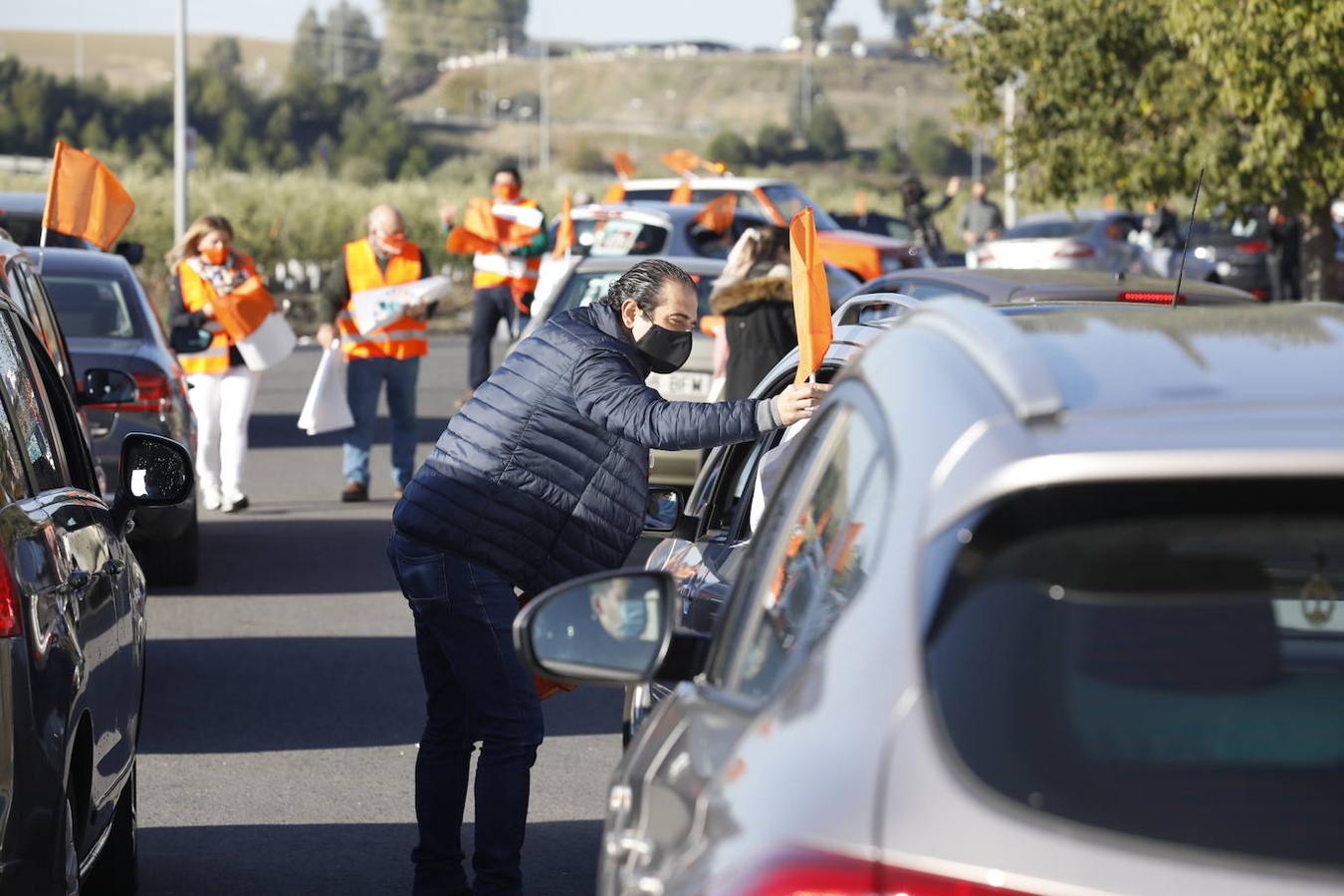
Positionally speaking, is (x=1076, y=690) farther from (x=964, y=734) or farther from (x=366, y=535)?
(x=366, y=535)

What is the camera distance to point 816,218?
24906 millimetres

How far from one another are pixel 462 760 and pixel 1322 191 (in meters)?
14.4

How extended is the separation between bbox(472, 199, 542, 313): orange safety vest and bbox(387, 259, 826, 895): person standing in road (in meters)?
12.3

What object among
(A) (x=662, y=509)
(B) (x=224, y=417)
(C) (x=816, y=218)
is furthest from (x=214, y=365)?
(C) (x=816, y=218)

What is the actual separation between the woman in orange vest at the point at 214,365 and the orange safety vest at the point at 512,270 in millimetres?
3794

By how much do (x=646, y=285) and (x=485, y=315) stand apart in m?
12.6

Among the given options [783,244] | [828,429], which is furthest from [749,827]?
[783,244]

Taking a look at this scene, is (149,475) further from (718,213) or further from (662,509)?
(718,213)

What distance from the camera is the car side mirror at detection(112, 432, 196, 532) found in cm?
565

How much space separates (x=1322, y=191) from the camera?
60.5ft

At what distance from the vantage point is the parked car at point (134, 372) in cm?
1086

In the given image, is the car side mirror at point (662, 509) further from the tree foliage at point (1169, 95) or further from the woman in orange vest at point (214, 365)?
the tree foliage at point (1169, 95)

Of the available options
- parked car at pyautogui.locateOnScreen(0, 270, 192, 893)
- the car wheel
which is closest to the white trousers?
parked car at pyautogui.locateOnScreen(0, 270, 192, 893)

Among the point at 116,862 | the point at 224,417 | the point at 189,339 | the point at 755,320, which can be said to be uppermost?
the point at 755,320
